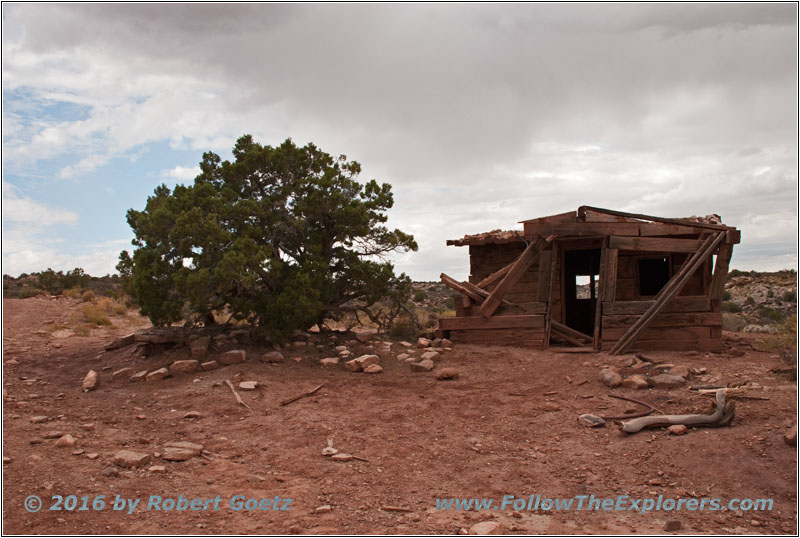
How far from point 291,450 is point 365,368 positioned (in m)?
3.87

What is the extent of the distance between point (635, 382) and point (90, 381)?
27.3ft

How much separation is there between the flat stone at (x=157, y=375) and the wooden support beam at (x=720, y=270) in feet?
34.0

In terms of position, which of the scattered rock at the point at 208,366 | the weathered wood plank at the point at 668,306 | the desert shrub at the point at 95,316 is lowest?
the scattered rock at the point at 208,366

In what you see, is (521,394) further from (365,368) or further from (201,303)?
(201,303)

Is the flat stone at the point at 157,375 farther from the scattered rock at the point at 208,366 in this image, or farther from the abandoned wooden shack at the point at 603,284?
the abandoned wooden shack at the point at 603,284

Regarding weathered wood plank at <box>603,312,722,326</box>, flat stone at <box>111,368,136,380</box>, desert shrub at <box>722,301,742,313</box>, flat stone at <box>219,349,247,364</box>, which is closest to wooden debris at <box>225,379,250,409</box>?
→ flat stone at <box>219,349,247,364</box>

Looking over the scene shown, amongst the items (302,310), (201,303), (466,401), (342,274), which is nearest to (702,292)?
(466,401)

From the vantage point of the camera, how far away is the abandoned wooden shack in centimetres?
1054

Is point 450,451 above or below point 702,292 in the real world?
below

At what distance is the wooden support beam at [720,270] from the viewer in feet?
34.6

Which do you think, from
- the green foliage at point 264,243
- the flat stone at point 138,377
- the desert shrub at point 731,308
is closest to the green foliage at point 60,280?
the green foliage at point 264,243

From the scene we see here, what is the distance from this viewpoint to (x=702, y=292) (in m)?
11.3

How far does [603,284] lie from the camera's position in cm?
1085

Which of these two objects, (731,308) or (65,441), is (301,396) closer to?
(65,441)
